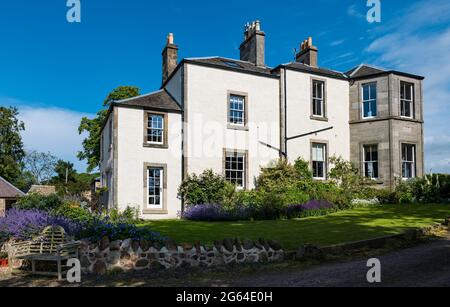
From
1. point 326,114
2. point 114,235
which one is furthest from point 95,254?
point 326,114

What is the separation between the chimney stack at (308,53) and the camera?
25094 mm

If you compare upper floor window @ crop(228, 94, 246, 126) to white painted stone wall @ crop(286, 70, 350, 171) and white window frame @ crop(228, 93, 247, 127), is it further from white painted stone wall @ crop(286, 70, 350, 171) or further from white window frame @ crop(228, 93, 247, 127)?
white painted stone wall @ crop(286, 70, 350, 171)

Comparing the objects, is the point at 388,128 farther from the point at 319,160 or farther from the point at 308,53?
the point at 308,53

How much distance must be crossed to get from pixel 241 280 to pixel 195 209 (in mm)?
10908

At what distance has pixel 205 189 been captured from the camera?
1955 cm

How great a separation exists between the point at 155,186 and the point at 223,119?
16.4 feet

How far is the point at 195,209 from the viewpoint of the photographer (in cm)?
1817

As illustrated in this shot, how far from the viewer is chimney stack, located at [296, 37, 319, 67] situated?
25.1 m

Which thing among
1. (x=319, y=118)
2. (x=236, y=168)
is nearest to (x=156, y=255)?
(x=236, y=168)

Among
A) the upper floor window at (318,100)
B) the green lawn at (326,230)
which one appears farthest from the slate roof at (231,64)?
the green lawn at (326,230)

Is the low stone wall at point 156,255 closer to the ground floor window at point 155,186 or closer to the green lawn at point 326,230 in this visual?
the green lawn at point 326,230

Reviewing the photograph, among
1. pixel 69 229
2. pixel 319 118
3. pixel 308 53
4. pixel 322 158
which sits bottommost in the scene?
pixel 69 229

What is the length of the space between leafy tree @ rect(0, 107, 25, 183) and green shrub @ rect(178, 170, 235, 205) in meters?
30.6

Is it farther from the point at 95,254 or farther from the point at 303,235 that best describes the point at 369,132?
the point at 95,254
